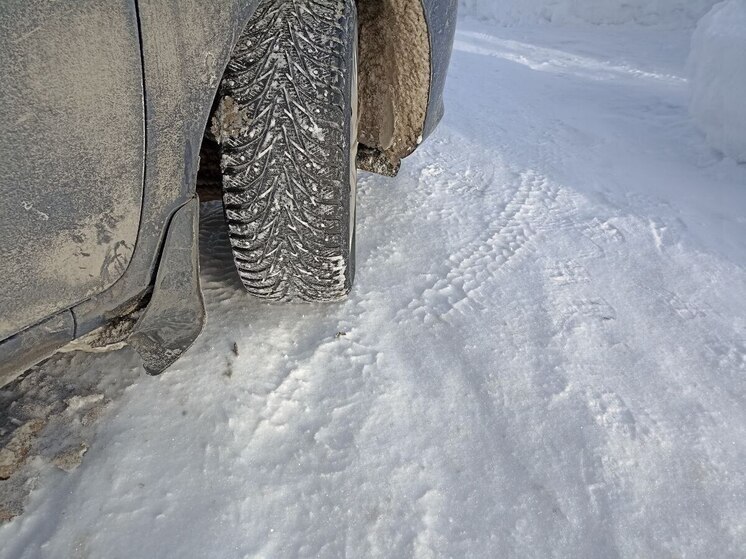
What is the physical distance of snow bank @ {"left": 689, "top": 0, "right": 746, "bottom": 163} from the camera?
3.19m

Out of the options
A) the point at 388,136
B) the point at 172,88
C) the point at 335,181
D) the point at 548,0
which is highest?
the point at 172,88

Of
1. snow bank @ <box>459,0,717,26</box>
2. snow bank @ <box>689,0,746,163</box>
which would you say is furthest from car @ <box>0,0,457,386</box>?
snow bank @ <box>459,0,717,26</box>

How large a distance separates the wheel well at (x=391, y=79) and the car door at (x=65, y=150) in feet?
3.41

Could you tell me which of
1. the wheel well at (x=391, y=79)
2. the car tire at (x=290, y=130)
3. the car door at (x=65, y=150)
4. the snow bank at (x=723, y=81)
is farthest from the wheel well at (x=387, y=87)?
the snow bank at (x=723, y=81)

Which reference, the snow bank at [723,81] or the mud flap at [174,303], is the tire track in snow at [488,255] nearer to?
the mud flap at [174,303]

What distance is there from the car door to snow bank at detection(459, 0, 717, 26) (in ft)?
25.1

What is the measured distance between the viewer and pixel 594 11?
7.75 metres

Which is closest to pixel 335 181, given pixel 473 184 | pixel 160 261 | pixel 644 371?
pixel 160 261

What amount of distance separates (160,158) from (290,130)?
39cm

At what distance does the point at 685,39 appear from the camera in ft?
21.2

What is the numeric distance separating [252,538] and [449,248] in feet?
4.48

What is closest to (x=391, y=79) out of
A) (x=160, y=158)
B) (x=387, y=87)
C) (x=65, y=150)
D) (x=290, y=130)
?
(x=387, y=87)

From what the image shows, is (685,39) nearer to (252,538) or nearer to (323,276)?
(323,276)

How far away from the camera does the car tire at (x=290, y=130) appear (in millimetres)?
1479
